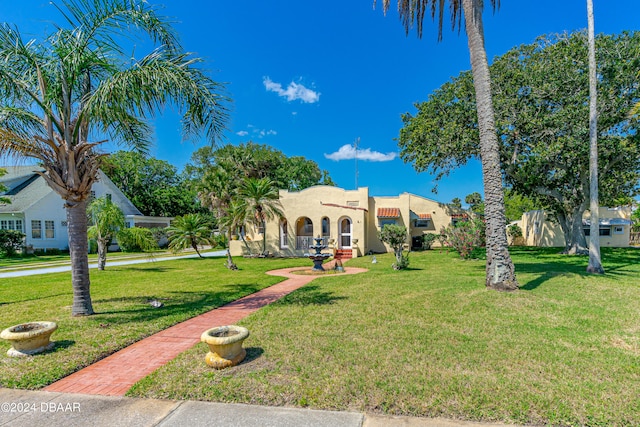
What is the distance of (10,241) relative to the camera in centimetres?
2366

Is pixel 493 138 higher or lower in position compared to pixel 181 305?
higher

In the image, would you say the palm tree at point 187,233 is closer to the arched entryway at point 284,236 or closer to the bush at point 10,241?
the arched entryway at point 284,236

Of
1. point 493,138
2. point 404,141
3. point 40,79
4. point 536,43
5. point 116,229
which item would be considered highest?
point 536,43

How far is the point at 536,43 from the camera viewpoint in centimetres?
1855

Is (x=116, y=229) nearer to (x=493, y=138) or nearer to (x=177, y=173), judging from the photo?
(x=493, y=138)

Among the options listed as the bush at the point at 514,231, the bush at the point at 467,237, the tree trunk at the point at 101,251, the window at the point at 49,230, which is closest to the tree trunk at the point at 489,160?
the bush at the point at 467,237

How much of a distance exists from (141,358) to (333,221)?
1829 cm

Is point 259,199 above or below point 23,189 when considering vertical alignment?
below

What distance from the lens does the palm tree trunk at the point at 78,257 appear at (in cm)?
710

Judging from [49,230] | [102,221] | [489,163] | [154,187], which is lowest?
[49,230]

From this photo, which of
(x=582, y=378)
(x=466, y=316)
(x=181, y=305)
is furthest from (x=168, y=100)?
(x=582, y=378)

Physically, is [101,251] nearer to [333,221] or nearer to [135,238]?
[135,238]

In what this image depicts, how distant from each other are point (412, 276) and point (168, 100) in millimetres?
9916

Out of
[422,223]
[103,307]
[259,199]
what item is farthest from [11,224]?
[422,223]
